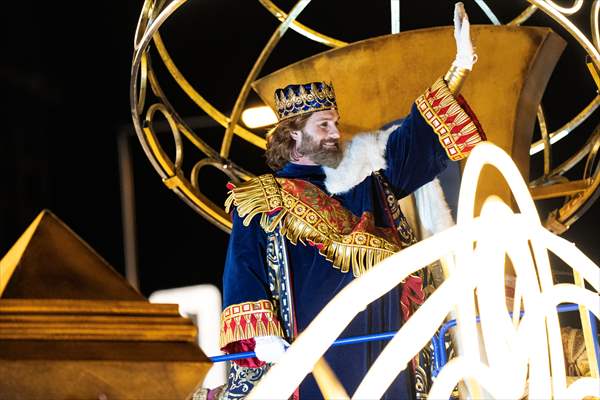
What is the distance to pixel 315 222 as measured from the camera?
11.6ft

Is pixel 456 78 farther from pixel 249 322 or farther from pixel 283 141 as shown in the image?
pixel 249 322

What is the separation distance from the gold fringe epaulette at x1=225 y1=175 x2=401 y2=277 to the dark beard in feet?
0.35

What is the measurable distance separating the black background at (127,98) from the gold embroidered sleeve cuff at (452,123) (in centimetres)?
191

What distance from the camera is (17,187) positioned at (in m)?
6.88

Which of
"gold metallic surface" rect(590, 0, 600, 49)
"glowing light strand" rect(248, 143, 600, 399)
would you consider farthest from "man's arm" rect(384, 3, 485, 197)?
"glowing light strand" rect(248, 143, 600, 399)

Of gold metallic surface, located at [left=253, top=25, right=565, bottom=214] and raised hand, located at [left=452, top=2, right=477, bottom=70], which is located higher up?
gold metallic surface, located at [left=253, top=25, right=565, bottom=214]

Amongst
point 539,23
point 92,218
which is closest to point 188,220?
point 92,218

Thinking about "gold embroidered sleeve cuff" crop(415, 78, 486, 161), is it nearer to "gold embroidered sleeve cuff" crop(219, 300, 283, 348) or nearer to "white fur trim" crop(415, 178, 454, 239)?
"white fur trim" crop(415, 178, 454, 239)

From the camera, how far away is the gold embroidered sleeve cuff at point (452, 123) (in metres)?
3.56

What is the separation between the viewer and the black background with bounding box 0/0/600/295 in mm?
5590

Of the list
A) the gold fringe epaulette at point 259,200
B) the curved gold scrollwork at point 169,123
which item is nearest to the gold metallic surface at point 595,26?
the curved gold scrollwork at point 169,123

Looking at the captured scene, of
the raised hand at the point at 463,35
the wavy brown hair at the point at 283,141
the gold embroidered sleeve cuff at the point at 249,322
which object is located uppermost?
the raised hand at the point at 463,35

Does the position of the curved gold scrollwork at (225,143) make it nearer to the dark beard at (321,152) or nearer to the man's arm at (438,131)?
the man's arm at (438,131)

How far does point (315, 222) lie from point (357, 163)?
0.97 feet
